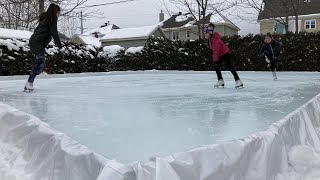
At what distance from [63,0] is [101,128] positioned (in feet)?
64.1

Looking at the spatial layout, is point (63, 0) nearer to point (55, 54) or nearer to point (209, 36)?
point (55, 54)

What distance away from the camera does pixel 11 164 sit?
2777mm

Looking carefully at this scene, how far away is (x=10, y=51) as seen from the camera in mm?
11734

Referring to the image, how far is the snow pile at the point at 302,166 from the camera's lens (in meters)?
2.47

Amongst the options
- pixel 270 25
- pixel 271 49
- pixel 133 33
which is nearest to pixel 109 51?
pixel 271 49

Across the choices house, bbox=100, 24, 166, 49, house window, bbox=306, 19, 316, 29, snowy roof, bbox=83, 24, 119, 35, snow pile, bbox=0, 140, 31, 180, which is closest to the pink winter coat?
snow pile, bbox=0, 140, 31, 180

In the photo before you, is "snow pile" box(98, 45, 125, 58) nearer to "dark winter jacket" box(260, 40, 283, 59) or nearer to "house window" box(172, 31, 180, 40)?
"dark winter jacket" box(260, 40, 283, 59)

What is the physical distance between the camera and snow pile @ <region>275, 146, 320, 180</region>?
8.11 ft

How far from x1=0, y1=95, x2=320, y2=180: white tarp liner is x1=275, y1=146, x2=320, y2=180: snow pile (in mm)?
45

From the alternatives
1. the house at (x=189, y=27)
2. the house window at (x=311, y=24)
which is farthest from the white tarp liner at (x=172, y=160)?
the house at (x=189, y=27)

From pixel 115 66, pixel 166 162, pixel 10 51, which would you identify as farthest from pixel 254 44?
pixel 166 162

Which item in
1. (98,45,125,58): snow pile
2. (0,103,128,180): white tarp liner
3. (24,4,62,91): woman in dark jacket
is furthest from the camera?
(98,45,125,58): snow pile

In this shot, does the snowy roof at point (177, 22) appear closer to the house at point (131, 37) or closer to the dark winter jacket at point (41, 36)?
the house at point (131, 37)

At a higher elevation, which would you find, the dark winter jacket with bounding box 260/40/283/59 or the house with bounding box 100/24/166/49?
the house with bounding box 100/24/166/49
